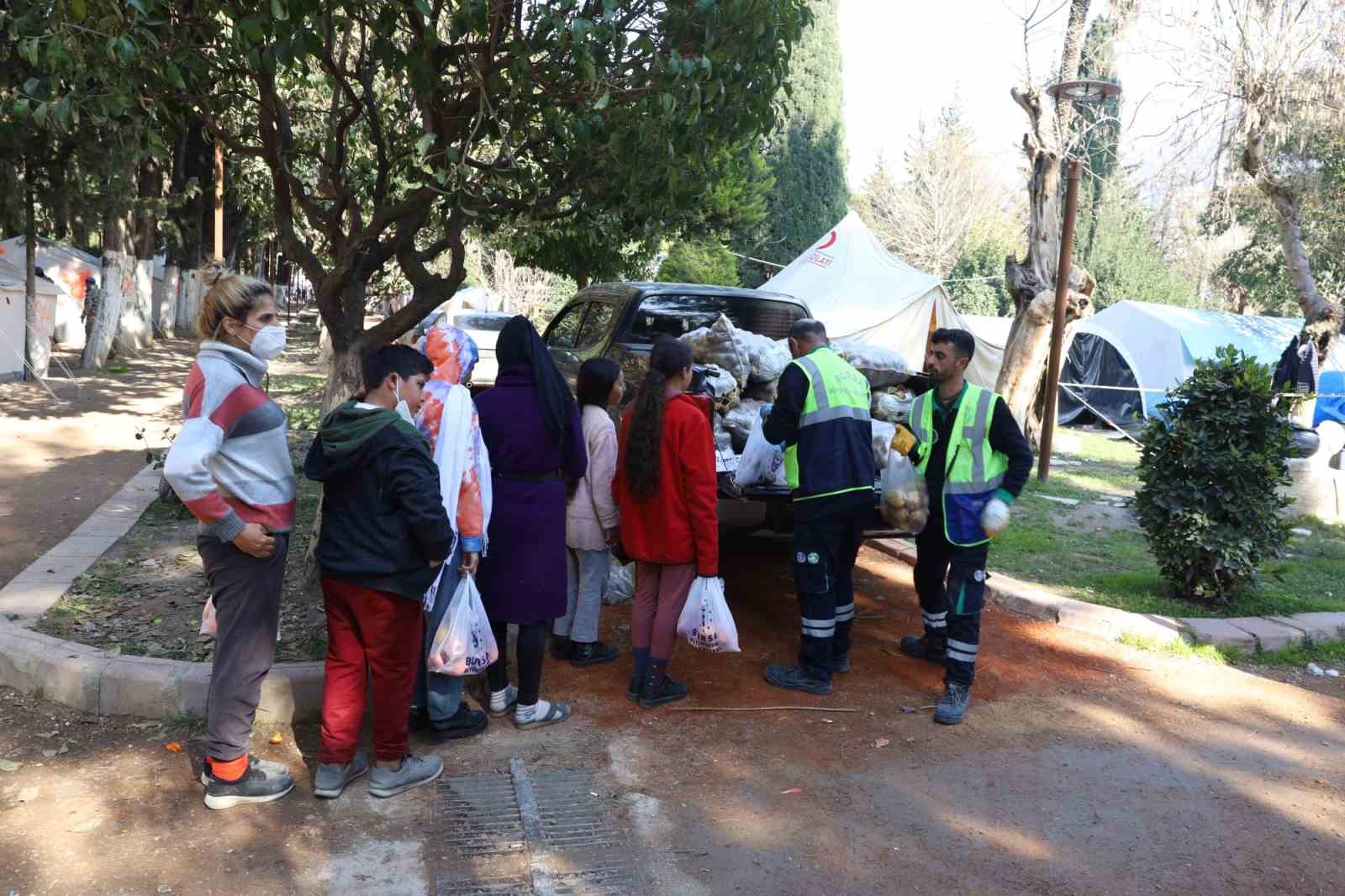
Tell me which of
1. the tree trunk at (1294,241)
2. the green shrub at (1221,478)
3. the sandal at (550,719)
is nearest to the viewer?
the sandal at (550,719)

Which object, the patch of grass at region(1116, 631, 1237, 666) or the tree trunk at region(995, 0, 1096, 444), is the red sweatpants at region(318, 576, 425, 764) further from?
the tree trunk at region(995, 0, 1096, 444)

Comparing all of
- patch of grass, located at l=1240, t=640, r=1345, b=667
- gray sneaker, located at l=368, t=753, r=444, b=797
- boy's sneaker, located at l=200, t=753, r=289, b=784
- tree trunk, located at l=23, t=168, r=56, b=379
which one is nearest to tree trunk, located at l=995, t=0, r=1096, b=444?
patch of grass, located at l=1240, t=640, r=1345, b=667

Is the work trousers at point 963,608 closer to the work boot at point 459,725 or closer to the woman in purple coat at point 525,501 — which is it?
the woman in purple coat at point 525,501

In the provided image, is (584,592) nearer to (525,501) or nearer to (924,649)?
(525,501)

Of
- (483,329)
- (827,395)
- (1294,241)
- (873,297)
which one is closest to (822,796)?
(827,395)

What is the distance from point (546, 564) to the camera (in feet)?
14.0

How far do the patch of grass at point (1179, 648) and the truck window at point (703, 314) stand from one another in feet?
9.51

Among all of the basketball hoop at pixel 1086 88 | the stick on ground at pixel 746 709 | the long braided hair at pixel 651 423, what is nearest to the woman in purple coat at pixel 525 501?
the long braided hair at pixel 651 423

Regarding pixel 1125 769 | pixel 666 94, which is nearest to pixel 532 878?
pixel 1125 769

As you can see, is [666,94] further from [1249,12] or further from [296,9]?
[1249,12]

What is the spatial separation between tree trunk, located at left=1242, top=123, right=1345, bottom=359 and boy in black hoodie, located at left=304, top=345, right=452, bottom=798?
14.5 m

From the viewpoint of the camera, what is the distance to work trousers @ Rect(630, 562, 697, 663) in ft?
15.1

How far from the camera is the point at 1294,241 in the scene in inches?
602

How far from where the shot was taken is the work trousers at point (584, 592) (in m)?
4.96
